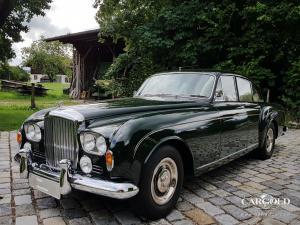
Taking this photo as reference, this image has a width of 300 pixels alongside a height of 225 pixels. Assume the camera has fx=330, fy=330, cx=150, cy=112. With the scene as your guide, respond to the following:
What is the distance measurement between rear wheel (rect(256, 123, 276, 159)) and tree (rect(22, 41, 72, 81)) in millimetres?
56012

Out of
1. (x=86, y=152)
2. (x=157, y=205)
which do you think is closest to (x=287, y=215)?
(x=157, y=205)

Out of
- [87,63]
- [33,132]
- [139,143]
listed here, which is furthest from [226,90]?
[87,63]

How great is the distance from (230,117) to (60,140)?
2.50m

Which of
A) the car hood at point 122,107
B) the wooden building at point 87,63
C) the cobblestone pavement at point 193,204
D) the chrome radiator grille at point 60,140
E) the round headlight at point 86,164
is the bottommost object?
the cobblestone pavement at point 193,204

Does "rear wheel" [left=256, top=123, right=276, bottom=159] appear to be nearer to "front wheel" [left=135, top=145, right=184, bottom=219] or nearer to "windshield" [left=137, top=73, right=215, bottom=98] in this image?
"windshield" [left=137, top=73, right=215, bottom=98]

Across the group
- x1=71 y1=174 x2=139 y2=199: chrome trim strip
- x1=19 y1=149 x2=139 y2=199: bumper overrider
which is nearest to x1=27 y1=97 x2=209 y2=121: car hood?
x1=19 y1=149 x2=139 y2=199: bumper overrider

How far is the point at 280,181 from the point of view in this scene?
494cm

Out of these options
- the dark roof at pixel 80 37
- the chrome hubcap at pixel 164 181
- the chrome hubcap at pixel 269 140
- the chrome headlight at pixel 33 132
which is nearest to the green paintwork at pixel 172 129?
the chrome headlight at pixel 33 132

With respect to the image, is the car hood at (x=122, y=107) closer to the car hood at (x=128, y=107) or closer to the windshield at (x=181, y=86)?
the car hood at (x=128, y=107)

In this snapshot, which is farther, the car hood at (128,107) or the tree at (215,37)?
the tree at (215,37)

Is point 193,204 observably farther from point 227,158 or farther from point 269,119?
point 269,119

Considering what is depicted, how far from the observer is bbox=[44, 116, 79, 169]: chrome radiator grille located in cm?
335

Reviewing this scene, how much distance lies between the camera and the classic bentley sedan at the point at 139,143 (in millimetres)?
3146

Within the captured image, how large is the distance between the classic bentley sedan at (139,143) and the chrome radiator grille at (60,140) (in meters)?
0.01
